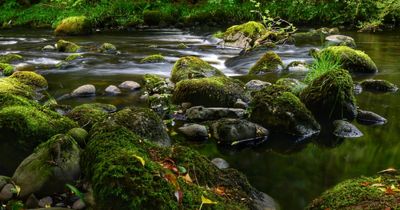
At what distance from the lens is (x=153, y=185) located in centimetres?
302

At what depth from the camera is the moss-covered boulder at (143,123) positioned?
5.07 m

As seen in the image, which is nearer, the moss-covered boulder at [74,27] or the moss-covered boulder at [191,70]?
the moss-covered boulder at [191,70]

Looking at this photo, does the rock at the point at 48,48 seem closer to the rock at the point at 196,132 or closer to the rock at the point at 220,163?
the rock at the point at 196,132

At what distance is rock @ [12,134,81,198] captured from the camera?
3.60 meters

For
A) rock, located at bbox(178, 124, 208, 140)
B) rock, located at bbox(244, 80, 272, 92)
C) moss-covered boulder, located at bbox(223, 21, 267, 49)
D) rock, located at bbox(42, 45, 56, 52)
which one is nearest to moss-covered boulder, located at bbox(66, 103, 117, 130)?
rock, located at bbox(178, 124, 208, 140)

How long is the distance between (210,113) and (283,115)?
3.69 feet

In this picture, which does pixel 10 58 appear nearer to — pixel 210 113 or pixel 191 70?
pixel 191 70

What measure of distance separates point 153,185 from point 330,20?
59.0ft

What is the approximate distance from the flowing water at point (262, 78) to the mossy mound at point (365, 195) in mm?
747

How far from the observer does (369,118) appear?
6715 millimetres

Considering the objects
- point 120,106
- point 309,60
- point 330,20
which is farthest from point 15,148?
point 330,20

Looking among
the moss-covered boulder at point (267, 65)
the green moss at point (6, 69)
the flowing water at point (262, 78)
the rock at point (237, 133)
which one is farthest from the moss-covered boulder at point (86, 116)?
the moss-covered boulder at point (267, 65)

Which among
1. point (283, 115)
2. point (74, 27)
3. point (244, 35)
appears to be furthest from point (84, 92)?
point (74, 27)

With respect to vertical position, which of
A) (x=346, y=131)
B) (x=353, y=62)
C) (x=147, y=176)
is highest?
(x=147, y=176)
